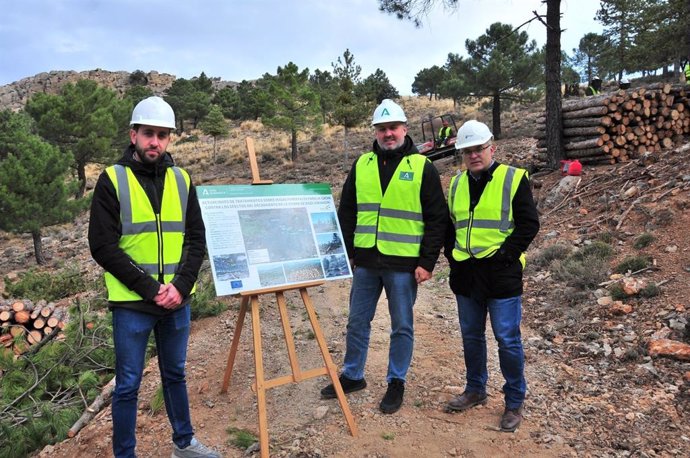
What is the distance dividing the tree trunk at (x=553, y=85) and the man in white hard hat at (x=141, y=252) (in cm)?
953

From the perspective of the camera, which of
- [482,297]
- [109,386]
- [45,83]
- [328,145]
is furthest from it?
[45,83]

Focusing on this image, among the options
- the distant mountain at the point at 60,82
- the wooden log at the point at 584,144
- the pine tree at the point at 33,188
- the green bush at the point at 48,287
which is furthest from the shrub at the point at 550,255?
the distant mountain at the point at 60,82

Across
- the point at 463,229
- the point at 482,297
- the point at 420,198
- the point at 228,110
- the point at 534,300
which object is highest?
the point at 228,110

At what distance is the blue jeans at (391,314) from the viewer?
145 inches

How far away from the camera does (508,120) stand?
1000 inches

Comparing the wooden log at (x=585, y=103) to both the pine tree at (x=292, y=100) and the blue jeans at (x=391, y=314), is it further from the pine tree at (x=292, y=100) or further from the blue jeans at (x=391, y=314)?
the pine tree at (x=292, y=100)

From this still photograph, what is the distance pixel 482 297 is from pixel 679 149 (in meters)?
7.80

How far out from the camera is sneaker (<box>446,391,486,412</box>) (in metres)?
3.82

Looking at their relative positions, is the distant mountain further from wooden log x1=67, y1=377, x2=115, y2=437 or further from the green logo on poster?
the green logo on poster

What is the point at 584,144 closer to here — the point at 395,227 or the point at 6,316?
the point at 395,227

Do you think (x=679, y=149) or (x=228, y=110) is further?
(x=228, y=110)

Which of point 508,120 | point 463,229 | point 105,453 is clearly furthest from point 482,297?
point 508,120

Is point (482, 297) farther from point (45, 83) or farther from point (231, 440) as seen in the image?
point (45, 83)

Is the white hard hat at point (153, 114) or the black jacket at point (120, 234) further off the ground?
the white hard hat at point (153, 114)
